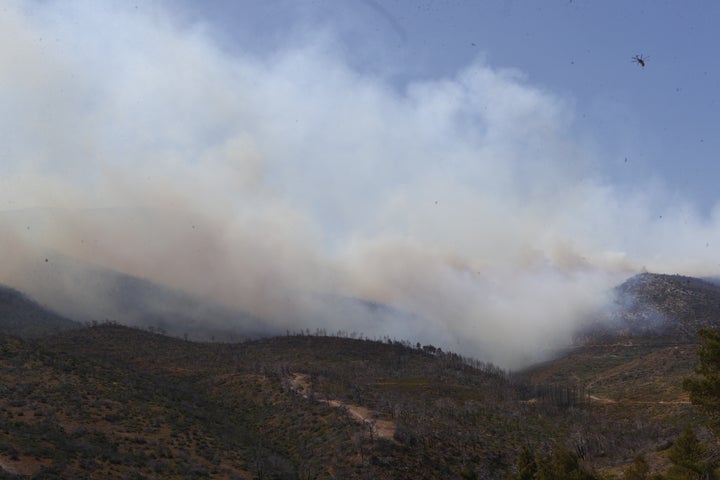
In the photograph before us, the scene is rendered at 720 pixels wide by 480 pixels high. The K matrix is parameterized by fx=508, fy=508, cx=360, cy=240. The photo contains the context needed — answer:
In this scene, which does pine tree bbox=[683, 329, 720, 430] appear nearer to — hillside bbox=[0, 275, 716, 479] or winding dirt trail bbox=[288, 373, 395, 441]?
hillside bbox=[0, 275, 716, 479]

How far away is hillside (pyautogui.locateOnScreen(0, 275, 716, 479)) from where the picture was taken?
52688 millimetres

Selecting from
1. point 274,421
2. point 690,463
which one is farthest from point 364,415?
point 690,463

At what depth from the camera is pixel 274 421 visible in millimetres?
89062

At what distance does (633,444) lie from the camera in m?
83.6

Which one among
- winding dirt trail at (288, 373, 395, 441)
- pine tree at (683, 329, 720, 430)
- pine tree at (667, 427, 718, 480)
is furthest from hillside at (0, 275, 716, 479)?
pine tree at (683, 329, 720, 430)

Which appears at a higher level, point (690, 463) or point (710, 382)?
point (710, 382)

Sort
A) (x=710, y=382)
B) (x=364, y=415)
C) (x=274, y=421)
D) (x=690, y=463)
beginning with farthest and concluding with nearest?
(x=274, y=421) < (x=364, y=415) < (x=690, y=463) < (x=710, y=382)

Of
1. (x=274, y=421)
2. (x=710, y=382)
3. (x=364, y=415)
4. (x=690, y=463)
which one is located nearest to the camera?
(x=710, y=382)

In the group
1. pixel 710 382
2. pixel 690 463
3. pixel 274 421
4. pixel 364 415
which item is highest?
pixel 710 382

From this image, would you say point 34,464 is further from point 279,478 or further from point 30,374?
point 30,374

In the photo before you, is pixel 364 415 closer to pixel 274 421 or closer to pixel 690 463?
pixel 274 421

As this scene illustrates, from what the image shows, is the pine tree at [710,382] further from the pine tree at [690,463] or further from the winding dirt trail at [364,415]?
the winding dirt trail at [364,415]

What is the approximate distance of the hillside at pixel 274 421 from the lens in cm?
5269

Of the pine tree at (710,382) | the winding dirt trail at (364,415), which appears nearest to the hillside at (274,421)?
the winding dirt trail at (364,415)
